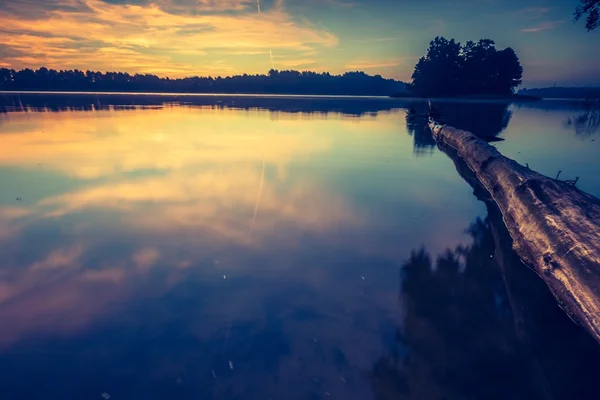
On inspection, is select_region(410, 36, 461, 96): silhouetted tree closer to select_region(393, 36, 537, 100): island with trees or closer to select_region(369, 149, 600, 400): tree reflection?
select_region(393, 36, 537, 100): island with trees

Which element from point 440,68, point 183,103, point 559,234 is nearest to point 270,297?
point 559,234

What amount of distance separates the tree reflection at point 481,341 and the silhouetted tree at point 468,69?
4067 inches

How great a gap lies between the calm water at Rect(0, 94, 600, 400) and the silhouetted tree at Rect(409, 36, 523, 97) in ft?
323

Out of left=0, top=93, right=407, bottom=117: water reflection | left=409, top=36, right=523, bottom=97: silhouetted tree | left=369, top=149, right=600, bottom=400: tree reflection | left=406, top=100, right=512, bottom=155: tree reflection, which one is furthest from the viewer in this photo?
left=409, top=36, right=523, bottom=97: silhouetted tree

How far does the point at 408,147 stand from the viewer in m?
15.6

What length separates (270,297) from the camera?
4.07 metres

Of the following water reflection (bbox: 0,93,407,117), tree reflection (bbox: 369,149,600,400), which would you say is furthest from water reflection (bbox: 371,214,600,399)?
water reflection (bbox: 0,93,407,117)

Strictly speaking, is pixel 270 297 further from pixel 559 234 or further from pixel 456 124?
pixel 456 124

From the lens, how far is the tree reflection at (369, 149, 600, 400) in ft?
9.70

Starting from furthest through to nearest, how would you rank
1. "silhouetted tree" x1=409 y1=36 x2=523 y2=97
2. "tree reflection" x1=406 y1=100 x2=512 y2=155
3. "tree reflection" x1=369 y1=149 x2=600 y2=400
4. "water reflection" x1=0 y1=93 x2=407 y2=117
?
1. "silhouetted tree" x1=409 y1=36 x2=523 y2=97
2. "water reflection" x1=0 y1=93 x2=407 y2=117
3. "tree reflection" x1=406 y1=100 x2=512 y2=155
4. "tree reflection" x1=369 y1=149 x2=600 y2=400

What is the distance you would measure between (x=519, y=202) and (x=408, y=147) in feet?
31.3

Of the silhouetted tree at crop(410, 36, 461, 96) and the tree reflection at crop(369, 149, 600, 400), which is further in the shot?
the silhouetted tree at crop(410, 36, 461, 96)

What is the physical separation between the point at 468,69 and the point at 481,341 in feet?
354

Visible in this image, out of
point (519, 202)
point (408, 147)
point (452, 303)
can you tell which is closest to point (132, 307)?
point (452, 303)
